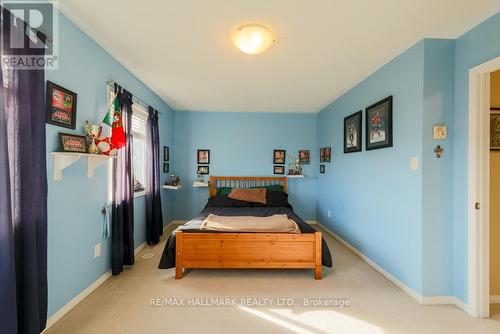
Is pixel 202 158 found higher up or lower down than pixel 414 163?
higher up

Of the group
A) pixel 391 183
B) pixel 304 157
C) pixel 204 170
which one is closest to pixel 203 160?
pixel 204 170

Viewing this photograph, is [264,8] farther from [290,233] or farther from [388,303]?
[388,303]

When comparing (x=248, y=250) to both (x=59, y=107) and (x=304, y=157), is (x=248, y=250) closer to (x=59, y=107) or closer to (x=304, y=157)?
(x=59, y=107)

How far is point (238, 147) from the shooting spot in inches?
198

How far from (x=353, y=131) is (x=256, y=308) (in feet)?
8.63

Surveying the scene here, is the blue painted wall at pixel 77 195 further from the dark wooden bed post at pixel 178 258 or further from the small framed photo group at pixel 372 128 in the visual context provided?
the small framed photo group at pixel 372 128

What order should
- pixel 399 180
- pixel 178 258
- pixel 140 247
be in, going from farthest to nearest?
1. pixel 140 247
2. pixel 178 258
3. pixel 399 180

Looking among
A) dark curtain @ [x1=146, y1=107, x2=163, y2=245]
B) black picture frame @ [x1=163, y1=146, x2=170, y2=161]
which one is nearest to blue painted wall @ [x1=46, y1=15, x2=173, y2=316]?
dark curtain @ [x1=146, y1=107, x2=163, y2=245]

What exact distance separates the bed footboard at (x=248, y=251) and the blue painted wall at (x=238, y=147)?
7.69 feet

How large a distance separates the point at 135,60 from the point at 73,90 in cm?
84

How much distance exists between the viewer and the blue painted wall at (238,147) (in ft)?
16.4

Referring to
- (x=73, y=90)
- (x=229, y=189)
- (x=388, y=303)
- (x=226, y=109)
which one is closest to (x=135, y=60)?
(x=73, y=90)

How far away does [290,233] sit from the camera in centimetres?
269

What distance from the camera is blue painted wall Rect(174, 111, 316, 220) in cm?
498
